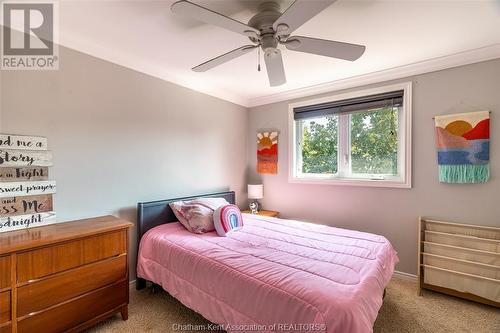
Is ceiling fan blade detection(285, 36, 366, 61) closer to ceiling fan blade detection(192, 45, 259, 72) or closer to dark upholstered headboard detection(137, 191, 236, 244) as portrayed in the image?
ceiling fan blade detection(192, 45, 259, 72)

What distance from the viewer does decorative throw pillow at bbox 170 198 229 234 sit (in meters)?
2.36

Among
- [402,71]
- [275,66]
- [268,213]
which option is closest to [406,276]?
[268,213]

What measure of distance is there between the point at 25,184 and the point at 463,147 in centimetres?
381

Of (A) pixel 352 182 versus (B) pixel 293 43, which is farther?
(A) pixel 352 182

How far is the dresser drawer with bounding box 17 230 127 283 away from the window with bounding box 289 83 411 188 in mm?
2394

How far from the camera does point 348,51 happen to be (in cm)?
167

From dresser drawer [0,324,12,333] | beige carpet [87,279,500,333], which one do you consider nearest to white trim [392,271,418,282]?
beige carpet [87,279,500,333]

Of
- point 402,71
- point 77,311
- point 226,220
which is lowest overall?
point 77,311

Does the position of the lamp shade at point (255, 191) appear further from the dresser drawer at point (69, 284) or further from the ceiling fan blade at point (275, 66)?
the dresser drawer at point (69, 284)

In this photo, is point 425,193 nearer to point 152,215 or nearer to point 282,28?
point 282,28

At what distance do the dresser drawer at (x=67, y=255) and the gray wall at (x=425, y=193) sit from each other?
2.41m

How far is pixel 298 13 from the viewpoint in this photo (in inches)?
50.9

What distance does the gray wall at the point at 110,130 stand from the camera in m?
1.91

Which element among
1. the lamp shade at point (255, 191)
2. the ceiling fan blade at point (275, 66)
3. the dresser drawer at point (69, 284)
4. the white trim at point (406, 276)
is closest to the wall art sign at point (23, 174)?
the dresser drawer at point (69, 284)
